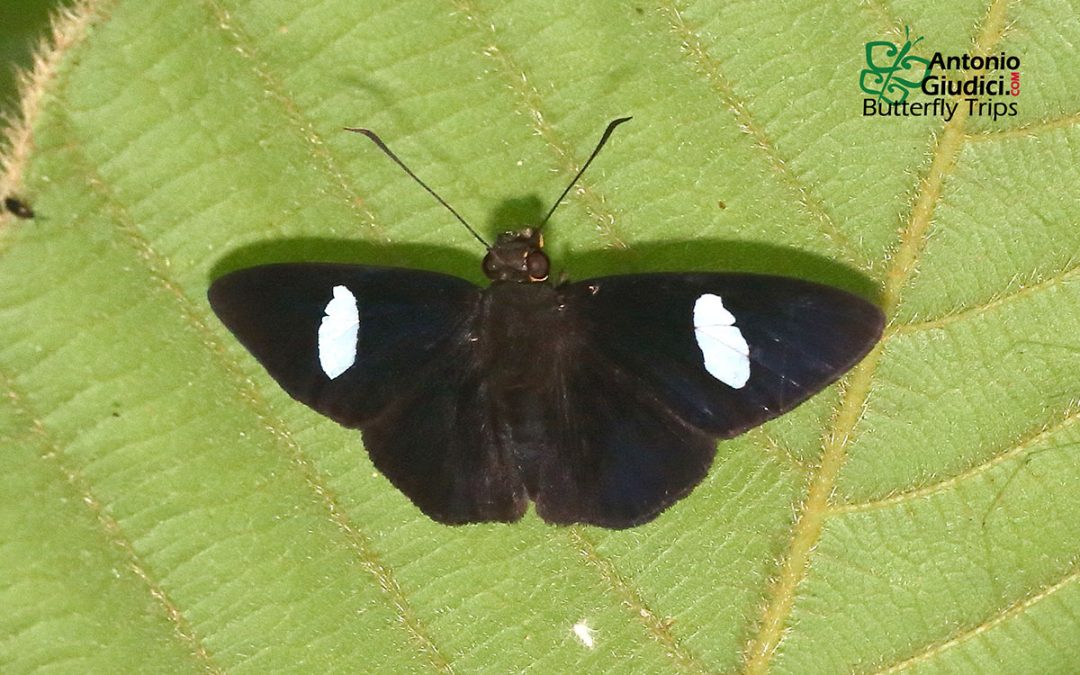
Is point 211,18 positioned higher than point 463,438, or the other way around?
point 211,18

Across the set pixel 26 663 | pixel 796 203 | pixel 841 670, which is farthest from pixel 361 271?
pixel 841 670

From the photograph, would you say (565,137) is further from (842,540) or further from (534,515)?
(842,540)

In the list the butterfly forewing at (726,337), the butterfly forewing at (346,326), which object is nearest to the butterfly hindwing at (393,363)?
the butterfly forewing at (346,326)

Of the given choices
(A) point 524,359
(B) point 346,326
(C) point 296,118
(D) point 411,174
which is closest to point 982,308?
(A) point 524,359

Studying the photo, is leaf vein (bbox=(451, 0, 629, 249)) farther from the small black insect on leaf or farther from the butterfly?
the small black insect on leaf

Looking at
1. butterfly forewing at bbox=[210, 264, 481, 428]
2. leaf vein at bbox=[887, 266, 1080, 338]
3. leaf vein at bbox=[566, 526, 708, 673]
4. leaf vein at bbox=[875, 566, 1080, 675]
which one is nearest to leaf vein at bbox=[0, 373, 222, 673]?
butterfly forewing at bbox=[210, 264, 481, 428]
